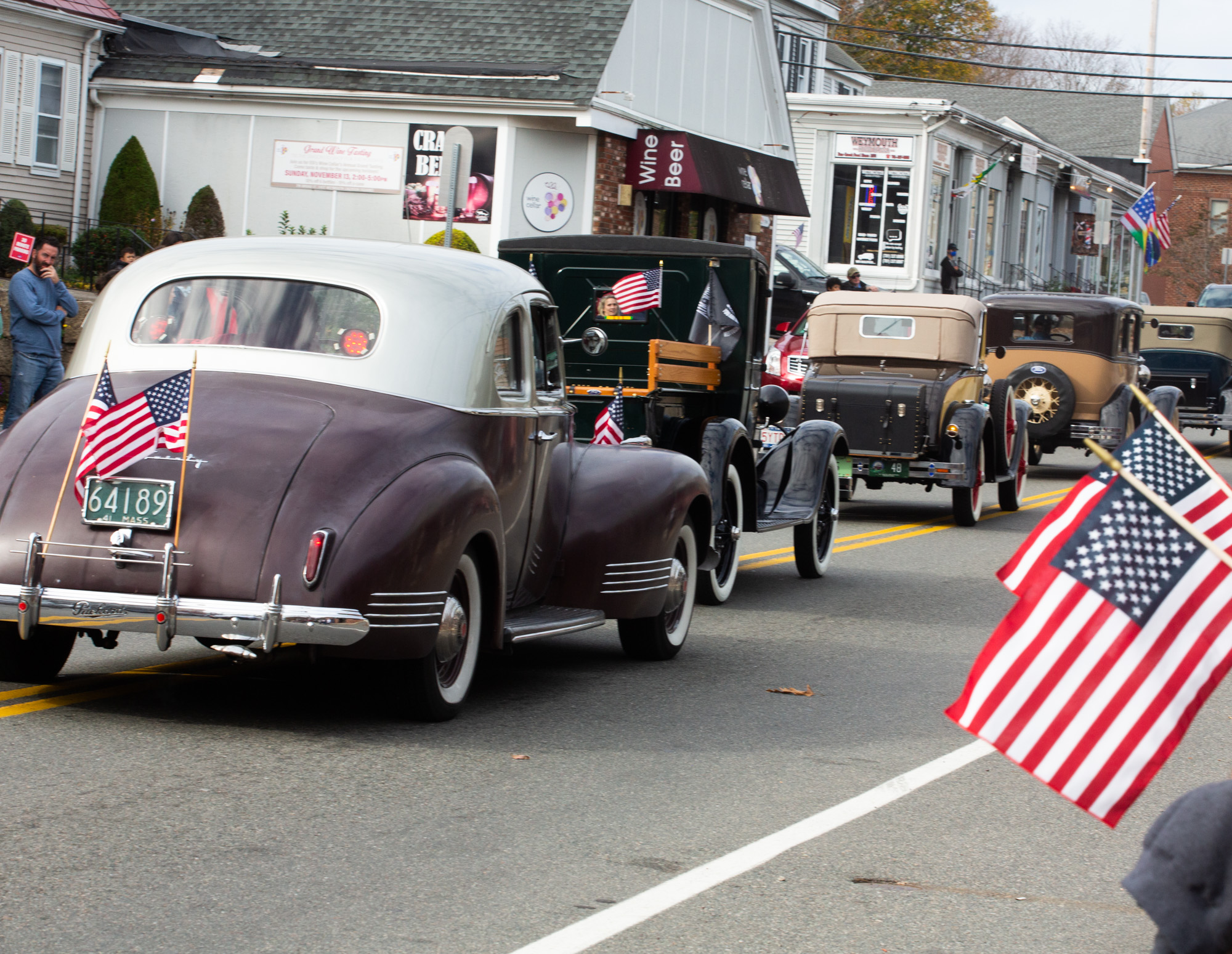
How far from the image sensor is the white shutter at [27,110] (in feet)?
84.1

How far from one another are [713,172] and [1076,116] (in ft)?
157

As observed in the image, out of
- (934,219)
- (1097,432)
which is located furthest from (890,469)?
(934,219)

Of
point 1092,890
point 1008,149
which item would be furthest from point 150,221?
point 1008,149

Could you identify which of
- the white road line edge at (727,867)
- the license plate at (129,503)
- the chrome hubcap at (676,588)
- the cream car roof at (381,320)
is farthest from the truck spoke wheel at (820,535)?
the license plate at (129,503)

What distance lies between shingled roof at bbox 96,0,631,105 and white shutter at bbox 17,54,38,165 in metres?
1.83

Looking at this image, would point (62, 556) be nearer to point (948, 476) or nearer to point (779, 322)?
point (948, 476)

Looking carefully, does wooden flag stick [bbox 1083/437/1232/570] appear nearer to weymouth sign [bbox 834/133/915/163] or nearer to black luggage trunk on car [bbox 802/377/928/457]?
black luggage trunk on car [bbox 802/377/928/457]

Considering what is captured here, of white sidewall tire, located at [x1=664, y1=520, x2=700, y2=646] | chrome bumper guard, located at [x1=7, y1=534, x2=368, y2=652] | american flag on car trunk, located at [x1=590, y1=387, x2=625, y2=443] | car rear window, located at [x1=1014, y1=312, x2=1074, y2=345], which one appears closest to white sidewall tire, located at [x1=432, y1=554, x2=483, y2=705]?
chrome bumper guard, located at [x1=7, y1=534, x2=368, y2=652]

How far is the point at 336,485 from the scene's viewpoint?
21.3ft

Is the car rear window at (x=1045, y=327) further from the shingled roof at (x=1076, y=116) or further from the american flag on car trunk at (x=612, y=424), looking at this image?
the shingled roof at (x=1076, y=116)

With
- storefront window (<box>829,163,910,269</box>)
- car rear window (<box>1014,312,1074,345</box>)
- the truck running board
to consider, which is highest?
storefront window (<box>829,163,910,269</box>)

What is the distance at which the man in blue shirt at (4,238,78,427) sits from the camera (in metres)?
15.1

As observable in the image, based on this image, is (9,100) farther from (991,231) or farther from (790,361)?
(991,231)

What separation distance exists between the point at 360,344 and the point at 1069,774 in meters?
4.57
